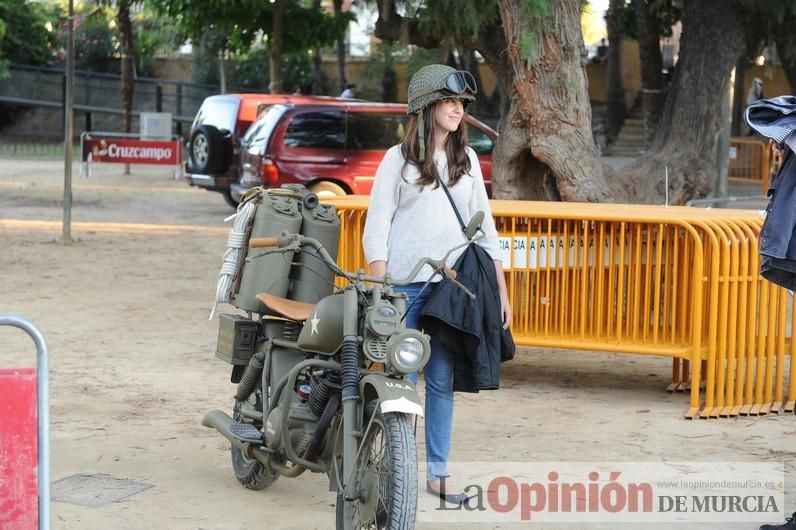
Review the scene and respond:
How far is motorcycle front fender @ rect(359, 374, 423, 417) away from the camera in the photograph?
458cm

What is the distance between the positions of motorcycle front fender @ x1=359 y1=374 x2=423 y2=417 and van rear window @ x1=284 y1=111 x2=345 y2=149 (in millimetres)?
12356

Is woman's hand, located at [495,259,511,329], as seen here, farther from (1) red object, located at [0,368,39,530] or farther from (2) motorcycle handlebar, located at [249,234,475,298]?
(1) red object, located at [0,368,39,530]

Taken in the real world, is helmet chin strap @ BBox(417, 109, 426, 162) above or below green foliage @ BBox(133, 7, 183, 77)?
below

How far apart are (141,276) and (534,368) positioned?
17.3ft

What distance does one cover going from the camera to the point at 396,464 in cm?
454

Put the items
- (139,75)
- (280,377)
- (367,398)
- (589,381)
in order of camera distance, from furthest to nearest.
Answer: (139,75) → (589,381) → (280,377) → (367,398)

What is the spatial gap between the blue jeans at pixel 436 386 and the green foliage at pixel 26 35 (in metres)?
35.4

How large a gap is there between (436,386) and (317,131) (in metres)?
11.8

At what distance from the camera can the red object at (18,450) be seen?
4.03 m

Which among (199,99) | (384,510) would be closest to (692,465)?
(384,510)

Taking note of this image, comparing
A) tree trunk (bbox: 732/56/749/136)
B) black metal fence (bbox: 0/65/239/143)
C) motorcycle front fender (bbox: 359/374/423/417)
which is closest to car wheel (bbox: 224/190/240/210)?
tree trunk (bbox: 732/56/749/136)

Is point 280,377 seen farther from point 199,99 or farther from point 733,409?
point 199,99

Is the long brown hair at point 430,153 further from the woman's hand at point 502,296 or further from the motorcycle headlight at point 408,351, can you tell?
the motorcycle headlight at point 408,351

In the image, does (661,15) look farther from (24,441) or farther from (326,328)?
(24,441)
